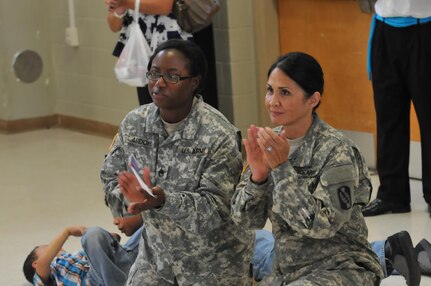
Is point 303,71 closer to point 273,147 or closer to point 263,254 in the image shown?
point 273,147

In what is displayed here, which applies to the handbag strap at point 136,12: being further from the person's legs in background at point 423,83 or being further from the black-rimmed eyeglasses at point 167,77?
the black-rimmed eyeglasses at point 167,77

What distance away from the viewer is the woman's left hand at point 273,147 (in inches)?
118

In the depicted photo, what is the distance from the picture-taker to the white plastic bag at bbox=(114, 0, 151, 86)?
5059 mm

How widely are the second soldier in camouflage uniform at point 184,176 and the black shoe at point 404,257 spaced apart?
1.98ft

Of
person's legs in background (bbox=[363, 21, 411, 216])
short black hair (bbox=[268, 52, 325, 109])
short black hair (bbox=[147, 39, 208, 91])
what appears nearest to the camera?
short black hair (bbox=[268, 52, 325, 109])

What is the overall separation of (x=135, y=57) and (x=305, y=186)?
2.23 m

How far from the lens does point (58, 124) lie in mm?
8148

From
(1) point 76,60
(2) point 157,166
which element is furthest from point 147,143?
(1) point 76,60

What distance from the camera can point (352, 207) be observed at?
3.12 m

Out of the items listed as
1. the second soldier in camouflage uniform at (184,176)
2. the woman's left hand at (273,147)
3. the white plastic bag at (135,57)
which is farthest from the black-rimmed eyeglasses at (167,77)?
the white plastic bag at (135,57)

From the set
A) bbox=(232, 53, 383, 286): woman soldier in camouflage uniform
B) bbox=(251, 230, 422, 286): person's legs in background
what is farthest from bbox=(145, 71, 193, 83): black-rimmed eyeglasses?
bbox=(251, 230, 422, 286): person's legs in background

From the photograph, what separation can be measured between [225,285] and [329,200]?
62 centimetres

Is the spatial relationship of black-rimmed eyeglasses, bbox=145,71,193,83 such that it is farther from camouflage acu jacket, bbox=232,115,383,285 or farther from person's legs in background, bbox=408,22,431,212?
person's legs in background, bbox=408,22,431,212

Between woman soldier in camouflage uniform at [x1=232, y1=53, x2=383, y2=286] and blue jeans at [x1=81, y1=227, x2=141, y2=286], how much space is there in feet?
2.99
